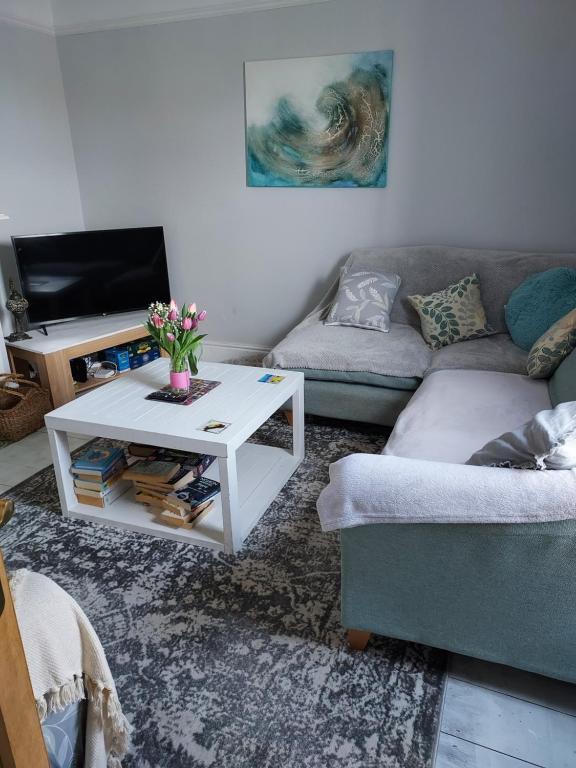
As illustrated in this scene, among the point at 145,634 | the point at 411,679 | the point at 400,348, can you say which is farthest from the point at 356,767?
the point at 400,348

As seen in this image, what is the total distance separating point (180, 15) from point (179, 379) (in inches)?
106

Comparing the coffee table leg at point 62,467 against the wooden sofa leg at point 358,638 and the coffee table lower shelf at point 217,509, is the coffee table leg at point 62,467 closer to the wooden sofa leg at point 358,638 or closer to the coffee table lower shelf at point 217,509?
the coffee table lower shelf at point 217,509

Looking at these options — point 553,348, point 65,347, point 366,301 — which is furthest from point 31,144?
point 553,348

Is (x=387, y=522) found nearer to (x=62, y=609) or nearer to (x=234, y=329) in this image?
(x=62, y=609)

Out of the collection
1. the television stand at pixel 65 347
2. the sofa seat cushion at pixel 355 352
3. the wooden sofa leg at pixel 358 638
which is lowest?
A: the wooden sofa leg at pixel 358 638

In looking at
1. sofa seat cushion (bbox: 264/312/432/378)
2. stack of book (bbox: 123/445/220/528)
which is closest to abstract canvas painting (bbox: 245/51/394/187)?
sofa seat cushion (bbox: 264/312/432/378)

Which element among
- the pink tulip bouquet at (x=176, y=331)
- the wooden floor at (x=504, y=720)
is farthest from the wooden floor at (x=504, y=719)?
the pink tulip bouquet at (x=176, y=331)

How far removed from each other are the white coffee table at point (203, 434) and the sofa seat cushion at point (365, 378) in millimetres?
309

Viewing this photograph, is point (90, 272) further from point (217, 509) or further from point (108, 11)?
point (217, 509)

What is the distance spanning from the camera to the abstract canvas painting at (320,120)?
3.29 metres

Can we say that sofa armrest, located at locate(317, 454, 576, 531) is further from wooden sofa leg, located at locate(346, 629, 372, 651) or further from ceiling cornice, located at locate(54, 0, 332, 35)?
ceiling cornice, located at locate(54, 0, 332, 35)

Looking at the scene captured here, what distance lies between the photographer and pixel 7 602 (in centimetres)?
66

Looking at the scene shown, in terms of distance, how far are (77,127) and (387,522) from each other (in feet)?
13.0

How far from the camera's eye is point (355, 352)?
2.86 metres
